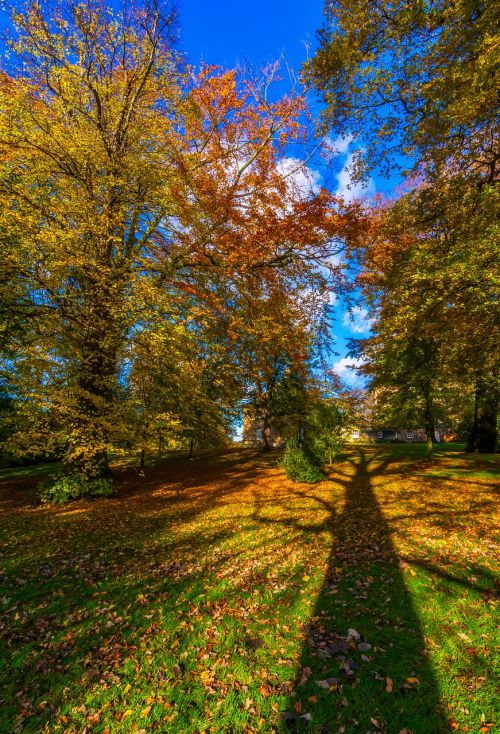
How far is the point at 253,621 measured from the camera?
15.8 feet

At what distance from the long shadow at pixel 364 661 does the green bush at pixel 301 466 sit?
26.1 feet

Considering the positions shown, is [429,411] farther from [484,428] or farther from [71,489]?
[71,489]

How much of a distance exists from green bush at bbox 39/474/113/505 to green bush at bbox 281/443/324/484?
26.0 ft

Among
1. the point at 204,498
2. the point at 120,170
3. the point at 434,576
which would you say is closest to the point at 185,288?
the point at 120,170

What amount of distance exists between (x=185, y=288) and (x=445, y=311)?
9.97 m

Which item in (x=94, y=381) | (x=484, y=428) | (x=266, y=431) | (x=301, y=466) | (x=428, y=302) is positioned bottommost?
(x=301, y=466)

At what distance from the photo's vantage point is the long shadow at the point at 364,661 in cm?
323

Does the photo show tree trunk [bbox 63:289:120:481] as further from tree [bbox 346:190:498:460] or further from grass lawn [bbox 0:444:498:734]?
tree [bbox 346:190:498:460]

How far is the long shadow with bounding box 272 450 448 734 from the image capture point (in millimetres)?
3229

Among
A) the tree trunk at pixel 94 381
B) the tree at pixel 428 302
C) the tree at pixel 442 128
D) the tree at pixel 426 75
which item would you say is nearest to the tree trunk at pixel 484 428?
the tree at pixel 428 302

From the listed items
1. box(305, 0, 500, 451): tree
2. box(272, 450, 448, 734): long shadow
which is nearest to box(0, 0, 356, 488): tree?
box(305, 0, 500, 451): tree

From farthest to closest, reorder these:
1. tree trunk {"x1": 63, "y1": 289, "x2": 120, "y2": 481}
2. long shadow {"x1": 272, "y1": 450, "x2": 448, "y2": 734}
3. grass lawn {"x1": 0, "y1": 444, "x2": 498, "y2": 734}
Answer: tree trunk {"x1": 63, "y1": 289, "x2": 120, "y2": 481} → grass lawn {"x1": 0, "y1": 444, "x2": 498, "y2": 734} → long shadow {"x1": 272, "y1": 450, "x2": 448, "y2": 734}

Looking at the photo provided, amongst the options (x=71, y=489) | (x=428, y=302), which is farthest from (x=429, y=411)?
(x=71, y=489)

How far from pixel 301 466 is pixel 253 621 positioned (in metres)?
10.2
